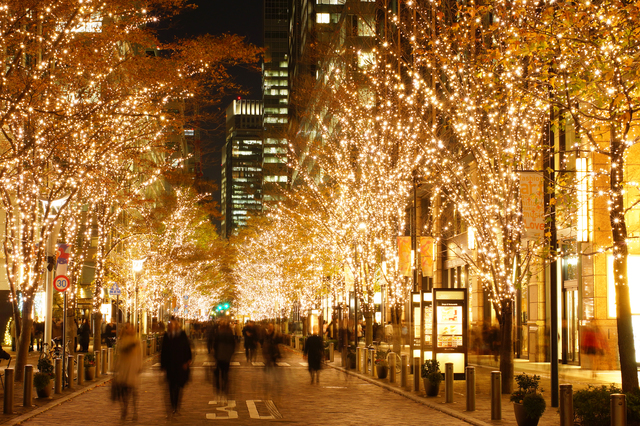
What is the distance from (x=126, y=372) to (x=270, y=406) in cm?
376

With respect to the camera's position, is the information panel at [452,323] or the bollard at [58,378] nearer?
the bollard at [58,378]

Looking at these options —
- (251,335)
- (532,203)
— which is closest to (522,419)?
(532,203)

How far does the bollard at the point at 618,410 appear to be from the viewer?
32.4 feet

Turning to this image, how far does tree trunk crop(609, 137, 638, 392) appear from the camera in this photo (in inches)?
464

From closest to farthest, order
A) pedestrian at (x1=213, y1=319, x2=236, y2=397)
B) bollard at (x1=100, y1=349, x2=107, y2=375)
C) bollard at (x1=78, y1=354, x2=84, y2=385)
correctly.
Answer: pedestrian at (x1=213, y1=319, x2=236, y2=397) → bollard at (x1=78, y1=354, x2=84, y2=385) → bollard at (x1=100, y1=349, x2=107, y2=375)

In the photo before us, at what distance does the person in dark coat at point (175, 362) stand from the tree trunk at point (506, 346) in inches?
301

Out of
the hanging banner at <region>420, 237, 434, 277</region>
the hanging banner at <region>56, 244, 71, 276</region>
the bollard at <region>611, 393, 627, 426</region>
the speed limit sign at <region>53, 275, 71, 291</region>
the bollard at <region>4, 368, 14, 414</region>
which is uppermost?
the hanging banner at <region>420, 237, 434, 277</region>

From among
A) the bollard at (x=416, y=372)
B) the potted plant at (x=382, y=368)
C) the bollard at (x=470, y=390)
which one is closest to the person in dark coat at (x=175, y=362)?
the bollard at (x=470, y=390)

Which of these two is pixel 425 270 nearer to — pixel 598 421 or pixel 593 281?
pixel 593 281

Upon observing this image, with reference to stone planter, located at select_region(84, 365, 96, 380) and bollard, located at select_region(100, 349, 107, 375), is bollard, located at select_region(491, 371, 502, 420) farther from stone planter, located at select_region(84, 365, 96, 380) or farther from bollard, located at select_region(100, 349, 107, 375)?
bollard, located at select_region(100, 349, 107, 375)

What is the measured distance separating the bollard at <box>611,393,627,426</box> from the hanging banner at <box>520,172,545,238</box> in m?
5.36

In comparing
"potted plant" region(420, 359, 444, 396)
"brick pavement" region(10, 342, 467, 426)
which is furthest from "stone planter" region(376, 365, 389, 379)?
"potted plant" region(420, 359, 444, 396)

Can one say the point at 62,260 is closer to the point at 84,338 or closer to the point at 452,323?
the point at 452,323

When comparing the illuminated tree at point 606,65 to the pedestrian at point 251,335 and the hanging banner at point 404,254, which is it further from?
the hanging banner at point 404,254
